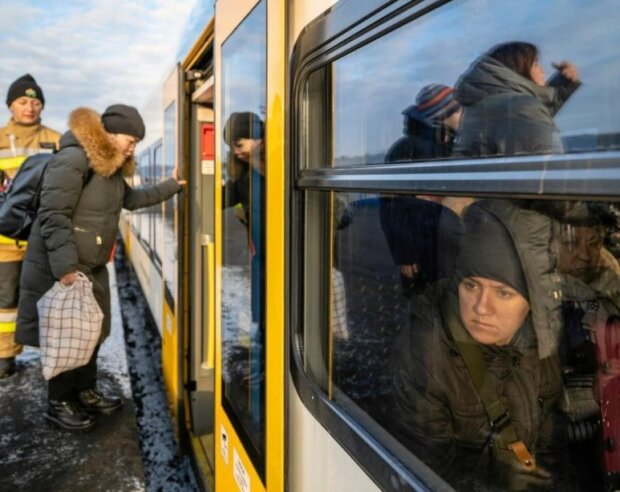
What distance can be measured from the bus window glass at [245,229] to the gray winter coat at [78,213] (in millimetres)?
1321

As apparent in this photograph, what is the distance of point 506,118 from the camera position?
0.83m

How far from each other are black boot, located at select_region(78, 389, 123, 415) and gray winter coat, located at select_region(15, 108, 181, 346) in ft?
1.56

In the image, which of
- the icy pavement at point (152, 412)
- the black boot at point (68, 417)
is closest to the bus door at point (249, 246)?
the icy pavement at point (152, 412)

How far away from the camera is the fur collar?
3227 mm

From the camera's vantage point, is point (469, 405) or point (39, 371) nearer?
point (469, 405)

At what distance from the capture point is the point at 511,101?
2.75 ft

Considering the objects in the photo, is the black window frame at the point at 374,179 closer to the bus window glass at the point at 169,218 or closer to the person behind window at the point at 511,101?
the person behind window at the point at 511,101

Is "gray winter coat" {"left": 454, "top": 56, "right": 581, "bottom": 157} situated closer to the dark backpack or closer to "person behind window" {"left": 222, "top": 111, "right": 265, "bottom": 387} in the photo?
"person behind window" {"left": 222, "top": 111, "right": 265, "bottom": 387}

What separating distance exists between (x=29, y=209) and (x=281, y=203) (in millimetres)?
2403

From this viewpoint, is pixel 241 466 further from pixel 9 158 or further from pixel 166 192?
pixel 9 158

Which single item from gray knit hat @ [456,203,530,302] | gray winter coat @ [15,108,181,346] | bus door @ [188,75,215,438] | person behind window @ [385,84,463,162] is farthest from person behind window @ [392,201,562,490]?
gray winter coat @ [15,108,181,346]

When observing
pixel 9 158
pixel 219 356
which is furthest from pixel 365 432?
pixel 9 158

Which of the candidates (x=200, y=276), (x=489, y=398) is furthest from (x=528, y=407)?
(x=200, y=276)

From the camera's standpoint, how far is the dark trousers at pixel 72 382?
3510 millimetres
